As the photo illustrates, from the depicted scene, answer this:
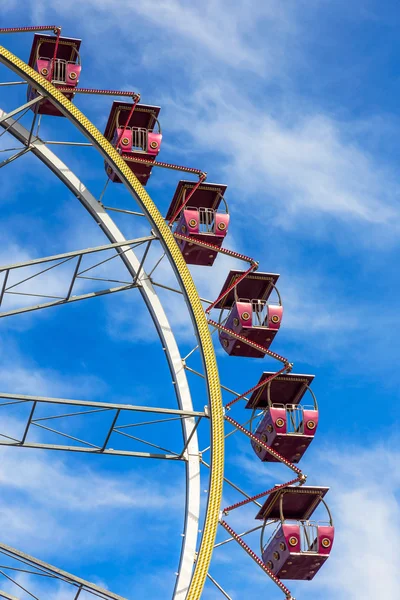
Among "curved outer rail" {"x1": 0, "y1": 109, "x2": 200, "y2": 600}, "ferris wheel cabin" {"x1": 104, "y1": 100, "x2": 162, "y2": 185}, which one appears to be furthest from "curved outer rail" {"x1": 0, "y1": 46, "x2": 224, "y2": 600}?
"ferris wheel cabin" {"x1": 104, "y1": 100, "x2": 162, "y2": 185}

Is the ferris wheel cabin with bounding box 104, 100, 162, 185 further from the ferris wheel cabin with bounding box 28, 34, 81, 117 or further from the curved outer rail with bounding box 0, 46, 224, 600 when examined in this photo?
the curved outer rail with bounding box 0, 46, 224, 600

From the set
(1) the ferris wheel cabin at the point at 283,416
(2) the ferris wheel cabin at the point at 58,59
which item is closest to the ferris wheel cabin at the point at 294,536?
(1) the ferris wheel cabin at the point at 283,416

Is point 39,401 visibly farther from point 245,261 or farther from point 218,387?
point 245,261

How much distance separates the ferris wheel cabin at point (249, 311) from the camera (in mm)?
27141

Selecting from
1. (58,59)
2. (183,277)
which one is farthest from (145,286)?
(58,59)

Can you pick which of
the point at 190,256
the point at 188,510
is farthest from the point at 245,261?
the point at 188,510

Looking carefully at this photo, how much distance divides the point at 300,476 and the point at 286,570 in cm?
204

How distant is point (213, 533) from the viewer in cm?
2105

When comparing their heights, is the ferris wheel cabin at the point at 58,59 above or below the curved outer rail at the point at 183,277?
above

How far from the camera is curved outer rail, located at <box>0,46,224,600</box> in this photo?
21359 mm

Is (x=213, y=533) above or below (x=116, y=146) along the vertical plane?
below

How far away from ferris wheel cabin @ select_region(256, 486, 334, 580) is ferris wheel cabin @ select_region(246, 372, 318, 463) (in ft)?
4.01

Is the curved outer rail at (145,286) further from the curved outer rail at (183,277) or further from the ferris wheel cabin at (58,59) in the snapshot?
the ferris wheel cabin at (58,59)

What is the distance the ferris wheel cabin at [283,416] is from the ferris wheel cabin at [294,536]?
122cm
